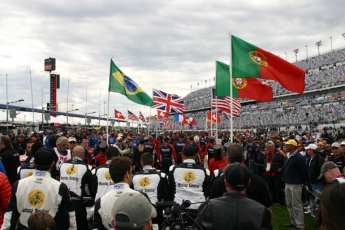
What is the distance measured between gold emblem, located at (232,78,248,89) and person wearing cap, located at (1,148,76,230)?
28.5 feet

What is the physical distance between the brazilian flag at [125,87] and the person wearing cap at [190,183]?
8679 millimetres

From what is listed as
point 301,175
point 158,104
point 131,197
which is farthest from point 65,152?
point 158,104

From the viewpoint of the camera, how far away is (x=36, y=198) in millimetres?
3631

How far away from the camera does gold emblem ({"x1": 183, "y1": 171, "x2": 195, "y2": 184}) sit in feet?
17.3

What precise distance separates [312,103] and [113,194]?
53948 millimetres

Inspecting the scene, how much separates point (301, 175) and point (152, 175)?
3.81 m

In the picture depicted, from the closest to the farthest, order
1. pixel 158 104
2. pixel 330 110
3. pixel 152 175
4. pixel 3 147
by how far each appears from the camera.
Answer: pixel 152 175, pixel 3 147, pixel 158 104, pixel 330 110

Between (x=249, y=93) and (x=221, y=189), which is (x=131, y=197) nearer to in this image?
(x=221, y=189)

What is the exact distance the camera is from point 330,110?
1825 inches

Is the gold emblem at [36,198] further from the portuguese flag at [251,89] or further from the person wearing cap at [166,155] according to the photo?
the person wearing cap at [166,155]

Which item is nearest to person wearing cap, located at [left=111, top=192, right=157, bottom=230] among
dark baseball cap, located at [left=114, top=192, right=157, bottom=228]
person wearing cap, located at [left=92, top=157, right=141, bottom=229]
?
dark baseball cap, located at [left=114, top=192, right=157, bottom=228]

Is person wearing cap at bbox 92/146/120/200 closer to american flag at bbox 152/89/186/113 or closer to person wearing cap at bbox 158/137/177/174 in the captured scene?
person wearing cap at bbox 158/137/177/174

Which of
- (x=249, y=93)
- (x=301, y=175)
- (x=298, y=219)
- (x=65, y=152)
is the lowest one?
(x=298, y=219)

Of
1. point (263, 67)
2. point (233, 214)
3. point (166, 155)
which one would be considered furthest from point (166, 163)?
point (233, 214)
